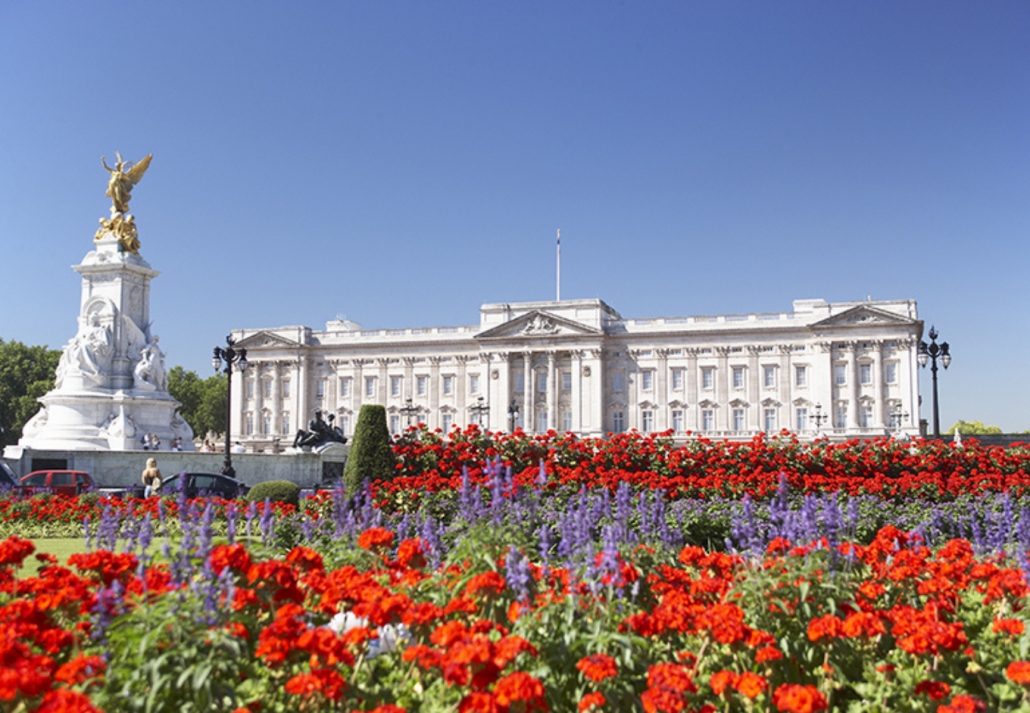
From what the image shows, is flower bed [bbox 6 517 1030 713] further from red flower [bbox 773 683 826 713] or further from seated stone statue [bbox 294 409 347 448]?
seated stone statue [bbox 294 409 347 448]

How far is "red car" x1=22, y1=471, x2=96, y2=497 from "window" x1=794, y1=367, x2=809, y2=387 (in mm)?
58380

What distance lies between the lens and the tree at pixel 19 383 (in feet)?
226

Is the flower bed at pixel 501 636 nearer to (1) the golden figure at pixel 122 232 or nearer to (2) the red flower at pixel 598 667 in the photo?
(2) the red flower at pixel 598 667

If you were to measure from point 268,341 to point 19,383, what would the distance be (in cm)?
2085

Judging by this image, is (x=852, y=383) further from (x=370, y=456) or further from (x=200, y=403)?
(x=200, y=403)

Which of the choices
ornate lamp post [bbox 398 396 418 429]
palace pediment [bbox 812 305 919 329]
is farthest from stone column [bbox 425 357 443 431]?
palace pediment [bbox 812 305 919 329]

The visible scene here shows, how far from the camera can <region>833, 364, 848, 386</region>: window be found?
66.5 metres

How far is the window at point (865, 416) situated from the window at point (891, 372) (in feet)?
8.27

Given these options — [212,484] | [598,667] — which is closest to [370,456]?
[212,484]

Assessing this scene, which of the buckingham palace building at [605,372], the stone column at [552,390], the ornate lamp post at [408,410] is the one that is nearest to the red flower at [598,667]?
the ornate lamp post at [408,410]

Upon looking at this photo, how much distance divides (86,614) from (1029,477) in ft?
47.3

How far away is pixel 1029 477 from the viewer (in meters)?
13.9

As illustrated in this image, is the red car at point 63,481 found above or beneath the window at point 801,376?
beneath

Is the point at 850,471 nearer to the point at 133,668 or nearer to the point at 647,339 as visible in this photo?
the point at 133,668
